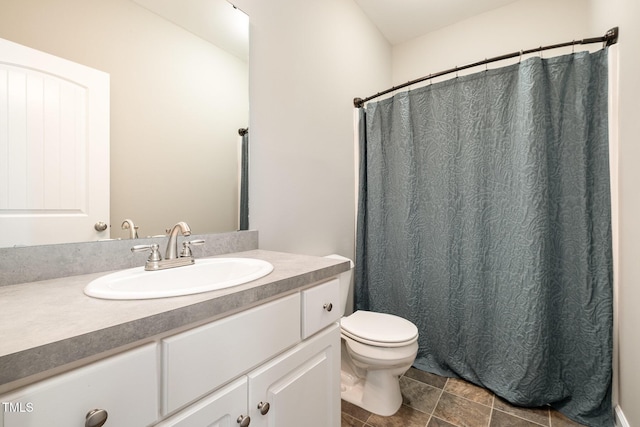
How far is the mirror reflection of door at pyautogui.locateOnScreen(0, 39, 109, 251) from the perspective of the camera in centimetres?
75

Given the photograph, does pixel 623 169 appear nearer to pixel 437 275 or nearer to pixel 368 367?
pixel 437 275

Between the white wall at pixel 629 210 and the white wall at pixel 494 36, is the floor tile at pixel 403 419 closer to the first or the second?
the white wall at pixel 629 210

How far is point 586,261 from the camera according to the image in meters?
1.35

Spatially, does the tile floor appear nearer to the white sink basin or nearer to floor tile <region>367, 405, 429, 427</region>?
floor tile <region>367, 405, 429, 427</region>

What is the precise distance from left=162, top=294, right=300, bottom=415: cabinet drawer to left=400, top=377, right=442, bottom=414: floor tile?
1.09 m

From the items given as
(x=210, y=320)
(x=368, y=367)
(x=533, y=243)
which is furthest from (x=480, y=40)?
(x=210, y=320)

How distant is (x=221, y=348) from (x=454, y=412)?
54.5 inches

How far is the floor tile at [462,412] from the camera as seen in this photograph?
135 centimetres

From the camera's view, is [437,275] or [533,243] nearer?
[533,243]

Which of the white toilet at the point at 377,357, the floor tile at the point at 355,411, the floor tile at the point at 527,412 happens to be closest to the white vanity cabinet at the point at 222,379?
the white toilet at the point at 377,357

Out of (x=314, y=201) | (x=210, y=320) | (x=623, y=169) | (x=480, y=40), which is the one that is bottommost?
(x=210, y=320)

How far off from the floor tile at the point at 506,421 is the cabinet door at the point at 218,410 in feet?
4.34

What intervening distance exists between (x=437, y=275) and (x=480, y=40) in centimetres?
187

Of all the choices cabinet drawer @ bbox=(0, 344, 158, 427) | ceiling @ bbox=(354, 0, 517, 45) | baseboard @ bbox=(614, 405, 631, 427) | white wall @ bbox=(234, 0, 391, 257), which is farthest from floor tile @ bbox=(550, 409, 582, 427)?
ceiling @ bbox=(354, 0, 517, 45)
